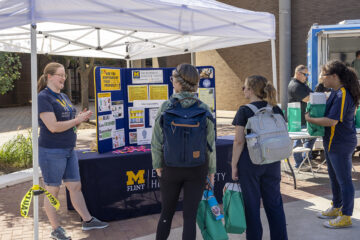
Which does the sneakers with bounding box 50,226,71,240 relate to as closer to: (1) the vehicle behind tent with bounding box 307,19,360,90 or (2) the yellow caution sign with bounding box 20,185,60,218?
(2) the yellow caution sign with bounding box 20,185,60,218

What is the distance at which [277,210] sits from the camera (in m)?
3.37

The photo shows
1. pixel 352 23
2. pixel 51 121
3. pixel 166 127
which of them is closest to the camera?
pixel 166 127

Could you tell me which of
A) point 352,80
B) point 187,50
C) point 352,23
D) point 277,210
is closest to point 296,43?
point 352,23

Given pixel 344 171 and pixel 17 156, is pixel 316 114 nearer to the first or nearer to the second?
pixel 344 171

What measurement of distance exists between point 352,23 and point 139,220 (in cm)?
651

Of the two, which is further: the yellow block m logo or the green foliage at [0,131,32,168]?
the green foliage at [0,131,32,168]

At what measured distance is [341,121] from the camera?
12.6 ft

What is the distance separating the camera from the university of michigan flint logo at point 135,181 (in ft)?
15.2

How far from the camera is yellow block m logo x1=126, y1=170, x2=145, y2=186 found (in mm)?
4621

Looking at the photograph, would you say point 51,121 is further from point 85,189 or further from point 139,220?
point 139,220

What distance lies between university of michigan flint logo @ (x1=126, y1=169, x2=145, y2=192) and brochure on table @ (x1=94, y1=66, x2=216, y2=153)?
45cm

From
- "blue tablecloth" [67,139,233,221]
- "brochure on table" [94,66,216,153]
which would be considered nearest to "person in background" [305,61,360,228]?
"brochure on table" [94,66,216,153]

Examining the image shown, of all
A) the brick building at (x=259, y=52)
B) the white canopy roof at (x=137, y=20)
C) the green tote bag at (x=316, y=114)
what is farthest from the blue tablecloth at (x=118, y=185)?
the brick building at (x=259, y=52)

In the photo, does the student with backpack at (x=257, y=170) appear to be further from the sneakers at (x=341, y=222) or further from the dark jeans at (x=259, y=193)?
the sneakers at (x=341, y=222)
